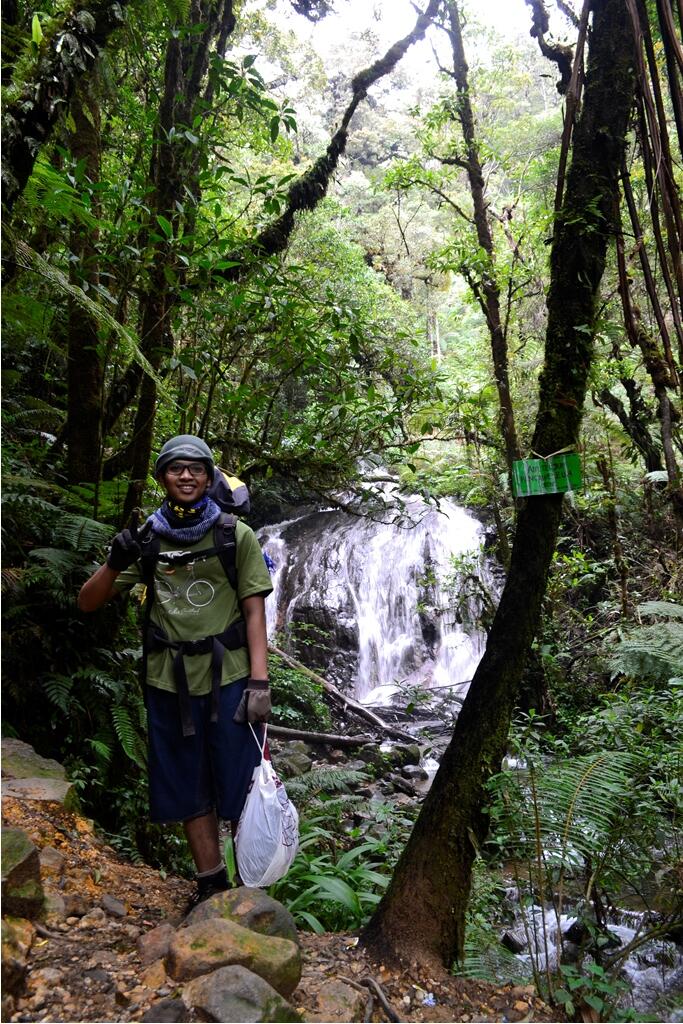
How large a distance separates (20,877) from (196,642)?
1.08 meters

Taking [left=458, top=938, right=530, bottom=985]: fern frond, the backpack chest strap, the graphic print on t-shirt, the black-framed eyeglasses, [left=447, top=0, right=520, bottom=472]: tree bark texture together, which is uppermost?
[left=447, top=0, right=520, bottom=472]: tree bark texture

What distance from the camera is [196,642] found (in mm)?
2994

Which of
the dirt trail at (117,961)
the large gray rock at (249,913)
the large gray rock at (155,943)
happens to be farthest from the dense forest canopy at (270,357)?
the large gray rock at (155,943)

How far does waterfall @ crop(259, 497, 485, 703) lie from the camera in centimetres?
1275

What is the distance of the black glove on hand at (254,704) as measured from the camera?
2926 millimetres

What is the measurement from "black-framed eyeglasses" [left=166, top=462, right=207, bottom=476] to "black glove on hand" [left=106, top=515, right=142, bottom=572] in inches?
12.1

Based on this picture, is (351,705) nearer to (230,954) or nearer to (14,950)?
(230,954)

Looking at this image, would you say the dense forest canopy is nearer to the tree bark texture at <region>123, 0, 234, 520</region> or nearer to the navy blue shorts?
the tree bark texture at <region>123, 0, 234, 520</region>

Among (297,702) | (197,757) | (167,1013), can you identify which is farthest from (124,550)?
(297,702)

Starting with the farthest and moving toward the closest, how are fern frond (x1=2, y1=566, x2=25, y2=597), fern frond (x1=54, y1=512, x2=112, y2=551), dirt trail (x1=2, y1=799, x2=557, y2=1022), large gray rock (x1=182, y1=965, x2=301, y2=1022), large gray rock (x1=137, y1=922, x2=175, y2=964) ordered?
fern frond (x1=54, y1=512, x2=112, y2=551) → fern frond (x1=2, y1=566, x2=25, y2=597) → large gray rock (x1=137, y1=922, x2=175, y2=964) → dirt trail (x1=2, y1=799, x2=557, y2=1022) → large gray rock (x1=182, y1=965, x2=301, y2=1022)

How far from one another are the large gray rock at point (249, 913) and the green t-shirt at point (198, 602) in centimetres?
83

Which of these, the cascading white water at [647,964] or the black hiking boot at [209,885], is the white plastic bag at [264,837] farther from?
the cascading white water at [647,964]

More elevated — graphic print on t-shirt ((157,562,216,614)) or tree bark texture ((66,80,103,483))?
tree bark texture ((66,80,103,483))

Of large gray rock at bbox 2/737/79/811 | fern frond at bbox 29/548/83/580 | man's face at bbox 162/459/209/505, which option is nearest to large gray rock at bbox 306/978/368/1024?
large gray rock at bbox 2/737/79/811
